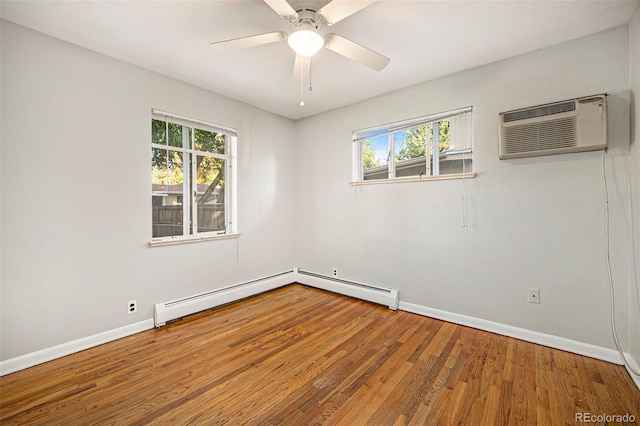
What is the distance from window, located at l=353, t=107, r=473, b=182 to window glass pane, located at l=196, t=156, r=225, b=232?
181cm

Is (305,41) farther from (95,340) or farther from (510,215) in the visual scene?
(95,340)

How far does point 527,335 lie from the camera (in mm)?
2461

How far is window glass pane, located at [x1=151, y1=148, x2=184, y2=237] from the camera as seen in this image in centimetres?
291

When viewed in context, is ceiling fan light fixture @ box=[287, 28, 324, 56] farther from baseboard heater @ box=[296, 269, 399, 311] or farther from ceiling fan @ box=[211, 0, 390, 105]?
baseboard heater @ box=[296, 269, 399, 311]

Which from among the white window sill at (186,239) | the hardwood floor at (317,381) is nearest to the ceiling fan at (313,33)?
the white window sill at (186,239)

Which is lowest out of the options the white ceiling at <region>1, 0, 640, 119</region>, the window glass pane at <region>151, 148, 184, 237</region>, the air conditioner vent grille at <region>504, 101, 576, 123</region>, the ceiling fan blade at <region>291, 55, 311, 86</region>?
the window glass pane at <region>151, 148, 184, 237</region>

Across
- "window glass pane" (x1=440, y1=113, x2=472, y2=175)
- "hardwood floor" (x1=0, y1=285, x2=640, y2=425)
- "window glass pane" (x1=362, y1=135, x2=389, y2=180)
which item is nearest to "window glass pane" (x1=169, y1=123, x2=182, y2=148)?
A: "hardwood floor" (x1=0, y1=285, x2=640, y2=425)

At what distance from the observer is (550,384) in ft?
6.15

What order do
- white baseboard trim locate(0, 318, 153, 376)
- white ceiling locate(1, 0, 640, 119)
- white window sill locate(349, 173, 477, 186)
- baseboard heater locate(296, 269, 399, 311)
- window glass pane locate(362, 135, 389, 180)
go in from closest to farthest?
white ceiling locate(1, 0, 640, 119) → white baseboard trim locate(0, 318, 153, 376) → white window sill locate(349, 173, 477, 186) → baseboard heater locate(296, 269, 399, 311) → window glass pane locate(362, 135, 389, 180)

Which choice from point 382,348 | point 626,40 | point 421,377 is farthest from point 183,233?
point 626,40

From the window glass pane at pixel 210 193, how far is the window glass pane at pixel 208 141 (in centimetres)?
11

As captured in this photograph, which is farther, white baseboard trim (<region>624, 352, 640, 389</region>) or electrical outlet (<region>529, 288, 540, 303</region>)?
electrical outlet (<region>529, 288, 540, 303</region>)

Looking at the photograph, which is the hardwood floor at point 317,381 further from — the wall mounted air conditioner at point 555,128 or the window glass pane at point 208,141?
the window glass pane at point 208,141

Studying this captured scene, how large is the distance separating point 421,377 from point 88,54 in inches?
151
